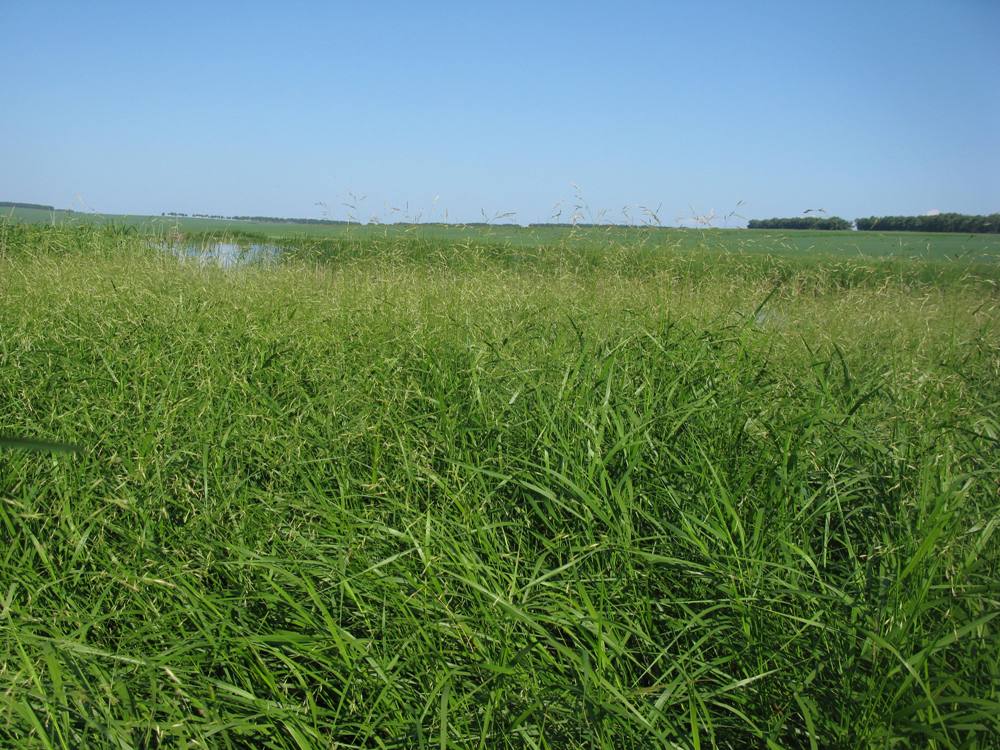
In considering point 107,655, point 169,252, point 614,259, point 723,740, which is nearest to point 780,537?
point 723,740

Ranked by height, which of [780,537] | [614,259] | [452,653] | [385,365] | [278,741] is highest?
[614,259]

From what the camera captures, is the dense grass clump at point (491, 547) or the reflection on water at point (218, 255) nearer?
the dense grass clump at point (491, 547)

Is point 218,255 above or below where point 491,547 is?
above

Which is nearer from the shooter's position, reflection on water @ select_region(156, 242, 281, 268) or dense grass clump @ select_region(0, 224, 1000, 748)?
dense grass clump @ select_region(0, 224, 1000, 748)

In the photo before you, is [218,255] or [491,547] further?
[218,255]

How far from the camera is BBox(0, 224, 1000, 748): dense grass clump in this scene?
Answer: 140cm

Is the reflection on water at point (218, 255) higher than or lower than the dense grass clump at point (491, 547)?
higher

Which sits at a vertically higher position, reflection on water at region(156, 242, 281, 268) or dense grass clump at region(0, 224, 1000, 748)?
reflection on water at region(156, 242, 281, 268)

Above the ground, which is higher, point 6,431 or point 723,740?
point 6,431

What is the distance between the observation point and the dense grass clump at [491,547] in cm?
140

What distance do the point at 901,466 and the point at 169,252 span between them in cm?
626

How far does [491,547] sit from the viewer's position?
1.76 metres

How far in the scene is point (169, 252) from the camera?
646 centimetres

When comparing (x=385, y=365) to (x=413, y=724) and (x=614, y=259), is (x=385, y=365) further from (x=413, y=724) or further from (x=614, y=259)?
(x=614, y=259)
